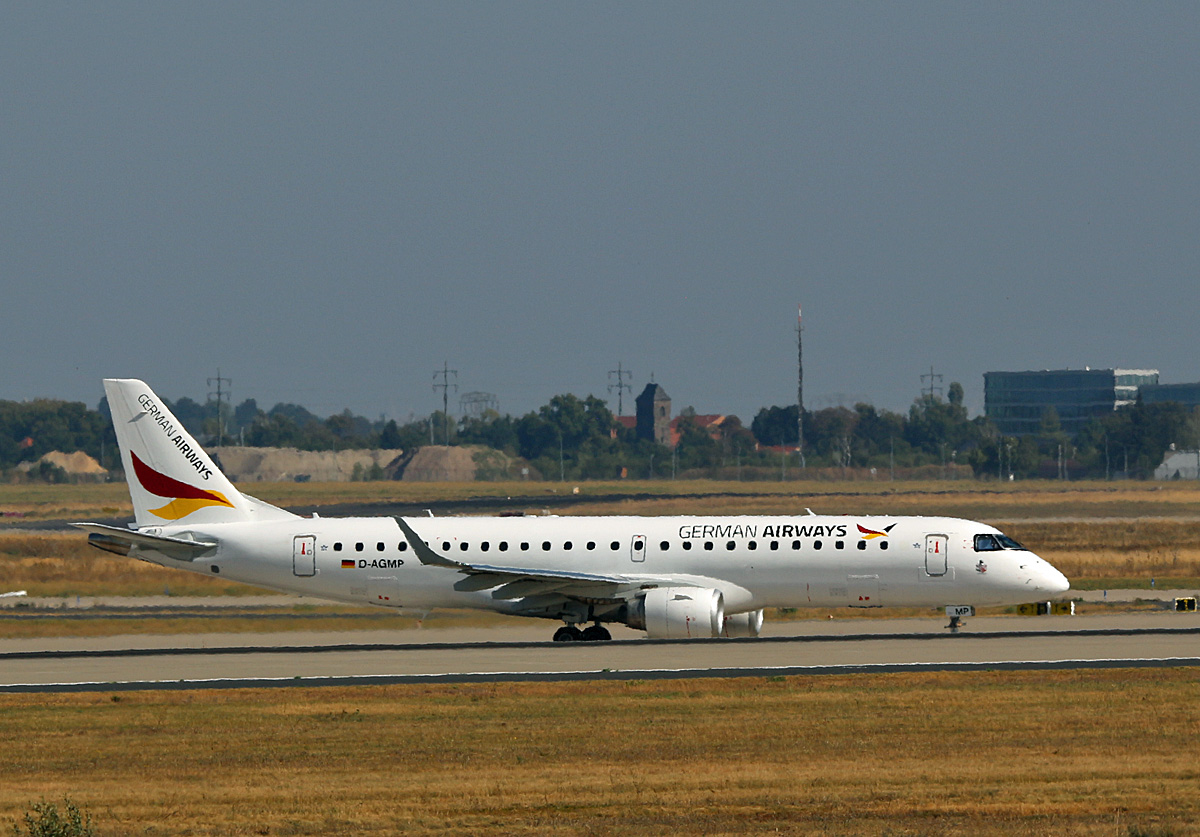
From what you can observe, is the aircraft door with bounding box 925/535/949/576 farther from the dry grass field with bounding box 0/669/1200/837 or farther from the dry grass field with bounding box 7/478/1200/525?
the dry grass field with bounding box 7/478/1200/525

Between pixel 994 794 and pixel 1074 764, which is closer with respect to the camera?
pixel 994 794

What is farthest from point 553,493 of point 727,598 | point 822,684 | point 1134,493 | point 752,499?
point 822,684

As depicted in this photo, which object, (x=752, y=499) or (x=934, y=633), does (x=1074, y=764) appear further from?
A: (x=752, y=499)

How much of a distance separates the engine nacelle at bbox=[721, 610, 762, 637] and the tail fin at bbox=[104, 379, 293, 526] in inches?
513

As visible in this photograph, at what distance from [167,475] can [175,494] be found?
0.60 metres

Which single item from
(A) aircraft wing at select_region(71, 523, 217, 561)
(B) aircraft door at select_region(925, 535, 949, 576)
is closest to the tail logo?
(A) aircraft wing at select_region(71, 523, 217, 561)

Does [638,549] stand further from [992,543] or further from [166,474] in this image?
[166,474]

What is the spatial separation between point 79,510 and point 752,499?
2210 inches

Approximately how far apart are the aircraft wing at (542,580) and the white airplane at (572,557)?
51 millimetres

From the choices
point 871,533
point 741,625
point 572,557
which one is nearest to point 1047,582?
point 871,533

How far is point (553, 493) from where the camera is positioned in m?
172

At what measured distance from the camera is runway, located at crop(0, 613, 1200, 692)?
123 feet

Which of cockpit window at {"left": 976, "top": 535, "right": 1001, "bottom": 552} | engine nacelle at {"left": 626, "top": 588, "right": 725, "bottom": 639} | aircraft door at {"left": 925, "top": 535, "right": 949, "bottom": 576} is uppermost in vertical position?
cockpit window at {"left": 976, "top": 535, "right": 1001, "bottom": 552}

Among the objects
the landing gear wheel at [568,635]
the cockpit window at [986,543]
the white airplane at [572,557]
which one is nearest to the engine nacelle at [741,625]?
the white airplane at [572,557]
